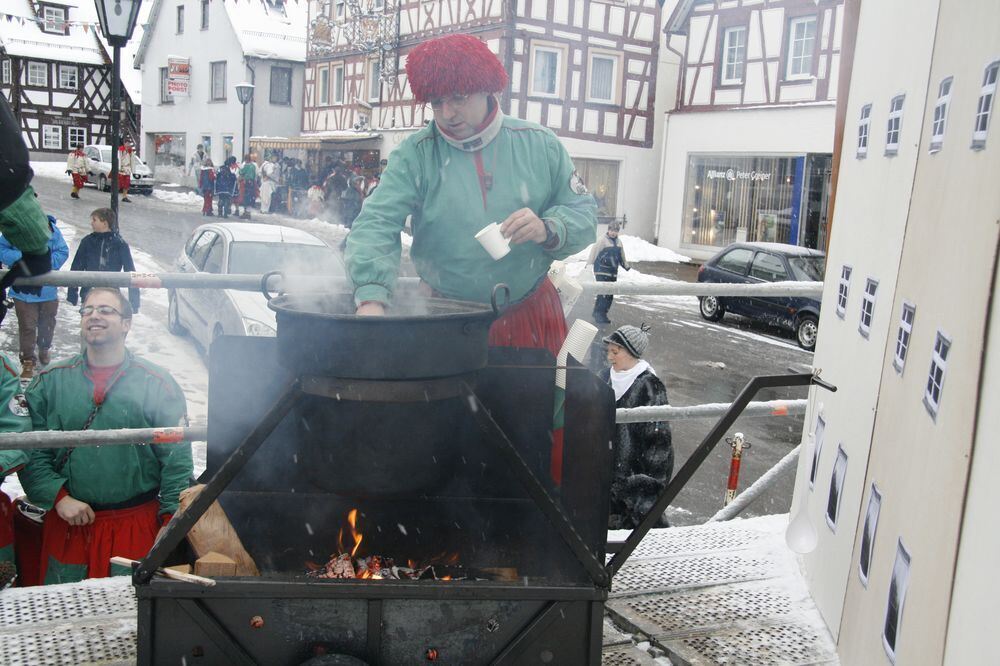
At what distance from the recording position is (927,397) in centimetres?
223

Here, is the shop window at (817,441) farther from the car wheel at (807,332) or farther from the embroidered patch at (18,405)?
the car wheel at (807,332)

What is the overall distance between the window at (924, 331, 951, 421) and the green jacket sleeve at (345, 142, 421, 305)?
4.89ft

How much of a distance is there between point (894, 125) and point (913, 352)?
85 cm

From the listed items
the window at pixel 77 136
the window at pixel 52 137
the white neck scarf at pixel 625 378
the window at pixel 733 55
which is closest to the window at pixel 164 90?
the window at pixel 77 136

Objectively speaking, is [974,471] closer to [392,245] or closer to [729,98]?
[392,245]

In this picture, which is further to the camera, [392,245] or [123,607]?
[123,607]

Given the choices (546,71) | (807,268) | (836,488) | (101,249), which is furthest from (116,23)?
(546,71)

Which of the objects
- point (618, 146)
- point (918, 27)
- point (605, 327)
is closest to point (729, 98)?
point (618, 146)

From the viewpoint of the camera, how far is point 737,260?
15.7m

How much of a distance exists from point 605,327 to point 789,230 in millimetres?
12039

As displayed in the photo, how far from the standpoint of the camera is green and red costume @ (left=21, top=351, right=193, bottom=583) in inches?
142

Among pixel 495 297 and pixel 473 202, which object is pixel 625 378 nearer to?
pixel 473 202

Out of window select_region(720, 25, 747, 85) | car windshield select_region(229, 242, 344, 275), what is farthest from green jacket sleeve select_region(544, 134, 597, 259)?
window select_region(720, 25, 747, 85)

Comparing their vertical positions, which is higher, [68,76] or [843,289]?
[68,76]
